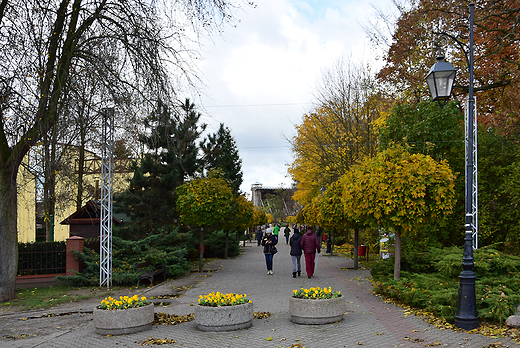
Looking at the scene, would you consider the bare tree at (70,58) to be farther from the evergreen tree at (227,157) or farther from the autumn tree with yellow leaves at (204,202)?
the evergreen tree at (227,157)

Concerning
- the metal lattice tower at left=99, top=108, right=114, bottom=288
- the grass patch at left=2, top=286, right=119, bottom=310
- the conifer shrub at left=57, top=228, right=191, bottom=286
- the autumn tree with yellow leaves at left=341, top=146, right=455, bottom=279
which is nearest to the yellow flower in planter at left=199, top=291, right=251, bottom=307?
the autumn tree with yellow leaves at left=341, top=146, right=455, bottom=279

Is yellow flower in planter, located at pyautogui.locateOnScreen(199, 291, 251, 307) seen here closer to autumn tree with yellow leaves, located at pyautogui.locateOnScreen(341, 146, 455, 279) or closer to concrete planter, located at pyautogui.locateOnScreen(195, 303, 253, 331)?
concrete planter, located at pyautogui.locateOnScreen(195, 303, 253, 331)

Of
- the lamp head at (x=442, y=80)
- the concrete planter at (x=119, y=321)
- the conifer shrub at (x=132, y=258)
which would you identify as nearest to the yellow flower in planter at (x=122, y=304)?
the concrete planter at (x=119, y=321)

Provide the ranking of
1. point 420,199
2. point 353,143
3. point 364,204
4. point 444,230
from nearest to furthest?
point 420,199 → point 364,204 → point 444,230 → point 353,143

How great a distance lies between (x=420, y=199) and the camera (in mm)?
11438

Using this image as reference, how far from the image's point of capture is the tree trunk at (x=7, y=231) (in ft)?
38.8

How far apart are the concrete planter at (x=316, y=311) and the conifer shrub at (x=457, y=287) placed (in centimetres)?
190

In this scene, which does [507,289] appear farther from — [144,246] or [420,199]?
[144,246]

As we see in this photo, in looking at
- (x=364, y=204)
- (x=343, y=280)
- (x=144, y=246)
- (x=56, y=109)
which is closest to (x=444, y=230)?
(x=343, y=280)

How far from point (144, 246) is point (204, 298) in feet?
26.0

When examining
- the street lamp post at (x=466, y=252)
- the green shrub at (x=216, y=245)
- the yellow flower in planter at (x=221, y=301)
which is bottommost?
the green shrub at (x=216, y=245)

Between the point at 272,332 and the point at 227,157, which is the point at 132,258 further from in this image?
the point at 227,157

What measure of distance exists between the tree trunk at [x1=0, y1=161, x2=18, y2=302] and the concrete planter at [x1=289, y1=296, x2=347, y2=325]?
8.16 m

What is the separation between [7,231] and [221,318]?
7346mm
